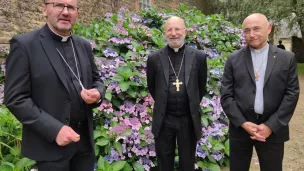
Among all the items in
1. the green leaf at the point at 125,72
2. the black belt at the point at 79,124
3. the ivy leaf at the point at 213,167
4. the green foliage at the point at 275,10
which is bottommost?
the ivy leaf at the point at 213,167

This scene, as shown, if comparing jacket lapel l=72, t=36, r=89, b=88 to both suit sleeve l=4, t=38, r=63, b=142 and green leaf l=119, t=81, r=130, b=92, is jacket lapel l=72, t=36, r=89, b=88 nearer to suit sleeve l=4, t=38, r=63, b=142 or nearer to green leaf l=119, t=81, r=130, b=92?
suit sleeve l=4, t=38, r=63, b=142

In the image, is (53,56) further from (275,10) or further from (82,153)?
(275,10)

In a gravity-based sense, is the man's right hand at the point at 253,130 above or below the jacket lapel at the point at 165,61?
below

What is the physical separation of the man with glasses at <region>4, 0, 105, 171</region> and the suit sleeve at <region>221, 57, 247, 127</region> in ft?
3.89

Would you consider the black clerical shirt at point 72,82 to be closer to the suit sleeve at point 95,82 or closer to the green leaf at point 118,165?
the suit sleeve at point 95,82

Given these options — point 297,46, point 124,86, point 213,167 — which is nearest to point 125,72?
point 124,86

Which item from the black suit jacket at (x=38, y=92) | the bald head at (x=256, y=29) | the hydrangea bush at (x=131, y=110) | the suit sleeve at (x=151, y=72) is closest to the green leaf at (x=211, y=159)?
the hydrangea bush at (x=131, y=110)

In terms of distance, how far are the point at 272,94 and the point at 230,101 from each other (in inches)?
14.0

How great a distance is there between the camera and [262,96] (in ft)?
8.25

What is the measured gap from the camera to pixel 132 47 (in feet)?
17.4

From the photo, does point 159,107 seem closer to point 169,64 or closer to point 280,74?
point 169,64

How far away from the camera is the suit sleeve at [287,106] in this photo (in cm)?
243

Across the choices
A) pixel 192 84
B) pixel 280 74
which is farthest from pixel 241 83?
pixel 192 84

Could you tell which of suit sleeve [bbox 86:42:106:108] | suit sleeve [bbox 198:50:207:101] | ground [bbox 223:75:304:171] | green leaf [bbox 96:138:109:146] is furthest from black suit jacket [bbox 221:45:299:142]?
ground [bbox 223:75:304:171]
